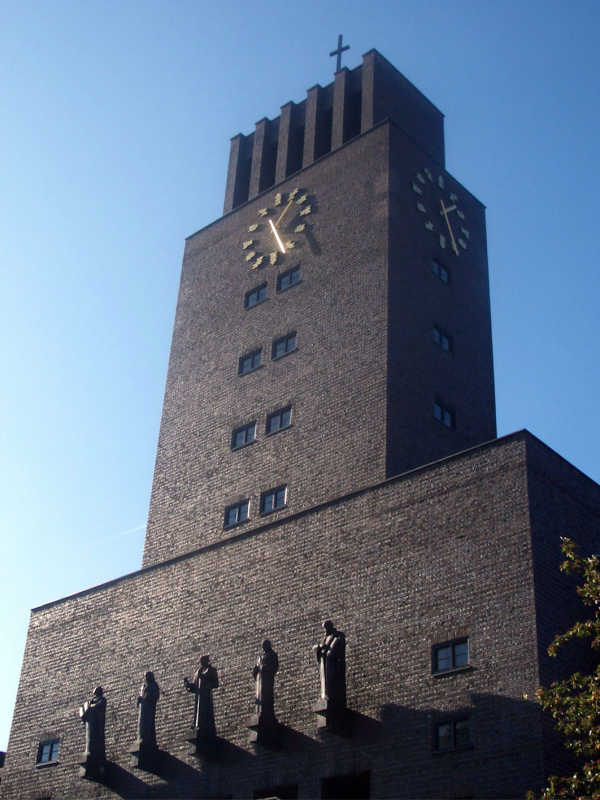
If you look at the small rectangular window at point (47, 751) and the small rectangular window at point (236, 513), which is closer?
the small rectangular window at point (47, 751)

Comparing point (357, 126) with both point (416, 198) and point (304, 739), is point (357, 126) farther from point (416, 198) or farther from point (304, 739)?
point (304, 739)

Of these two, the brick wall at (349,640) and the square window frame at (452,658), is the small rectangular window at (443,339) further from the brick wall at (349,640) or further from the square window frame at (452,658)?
the square window frame at (452,658)

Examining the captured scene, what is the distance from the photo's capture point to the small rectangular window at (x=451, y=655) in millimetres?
24297

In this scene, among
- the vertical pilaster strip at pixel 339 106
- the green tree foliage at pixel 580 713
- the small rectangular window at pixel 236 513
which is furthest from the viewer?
the vertical pilaster strip at pixel 339 106

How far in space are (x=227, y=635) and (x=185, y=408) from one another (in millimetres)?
11846

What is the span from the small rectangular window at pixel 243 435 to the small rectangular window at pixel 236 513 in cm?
226

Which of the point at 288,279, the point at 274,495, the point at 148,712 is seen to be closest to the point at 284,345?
the point at 288,279

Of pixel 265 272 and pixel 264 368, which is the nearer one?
pixel 264 368

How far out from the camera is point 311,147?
142 feet

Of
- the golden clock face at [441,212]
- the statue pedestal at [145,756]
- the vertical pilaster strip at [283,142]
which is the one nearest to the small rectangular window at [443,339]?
the golden clock face at [441,212]

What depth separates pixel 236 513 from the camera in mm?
35000

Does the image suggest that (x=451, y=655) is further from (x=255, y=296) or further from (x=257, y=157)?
(x=257, y=157)

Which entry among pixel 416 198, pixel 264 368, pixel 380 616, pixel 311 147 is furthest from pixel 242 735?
pixel 311 147

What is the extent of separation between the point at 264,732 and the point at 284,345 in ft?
49.9
